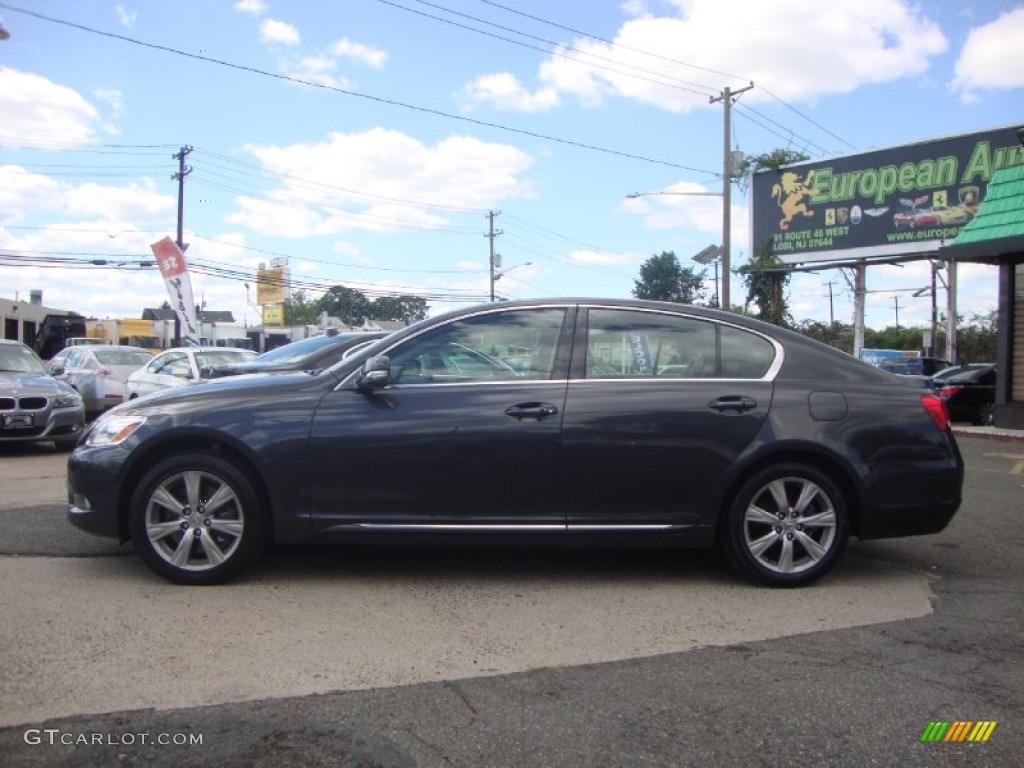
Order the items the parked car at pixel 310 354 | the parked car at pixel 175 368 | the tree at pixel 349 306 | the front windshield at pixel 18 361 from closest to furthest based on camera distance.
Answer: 1. the parked car at pixel 310 354
2. the front windshield at pixel 18 361
3. the parked car at pixel 175 368
4. the tree at pixel 349 306

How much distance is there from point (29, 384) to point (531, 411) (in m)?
8.45

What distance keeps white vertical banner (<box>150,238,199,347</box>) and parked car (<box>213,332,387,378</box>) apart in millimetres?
13343

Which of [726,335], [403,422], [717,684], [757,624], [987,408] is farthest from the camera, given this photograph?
[987,408]

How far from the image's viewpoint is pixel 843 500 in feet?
15.5

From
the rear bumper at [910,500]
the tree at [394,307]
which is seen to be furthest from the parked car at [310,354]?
the tree at [394,307]

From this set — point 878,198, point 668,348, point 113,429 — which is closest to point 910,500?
point 668,348

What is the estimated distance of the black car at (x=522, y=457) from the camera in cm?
457

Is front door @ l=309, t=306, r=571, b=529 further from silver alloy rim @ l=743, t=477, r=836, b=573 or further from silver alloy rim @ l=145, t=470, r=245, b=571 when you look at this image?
silver alloy rim @ l=743, t=477, r=836, b=573

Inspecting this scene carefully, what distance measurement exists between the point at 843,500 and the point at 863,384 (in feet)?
2.28

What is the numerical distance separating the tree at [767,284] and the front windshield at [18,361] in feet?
77.1

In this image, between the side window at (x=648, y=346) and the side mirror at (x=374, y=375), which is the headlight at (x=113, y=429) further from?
the side window at (x=648, y=346)

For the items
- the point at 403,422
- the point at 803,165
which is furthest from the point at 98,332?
the point at 403,422

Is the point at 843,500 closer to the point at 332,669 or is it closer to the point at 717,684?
the point at 717,684

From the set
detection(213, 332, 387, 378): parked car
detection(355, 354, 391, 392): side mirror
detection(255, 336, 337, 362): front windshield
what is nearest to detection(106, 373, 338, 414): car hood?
detection(355, 354, 391, 392): side mirror
